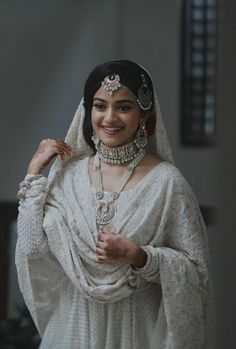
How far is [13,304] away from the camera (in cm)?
243

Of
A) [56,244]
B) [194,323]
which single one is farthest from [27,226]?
[194,323]

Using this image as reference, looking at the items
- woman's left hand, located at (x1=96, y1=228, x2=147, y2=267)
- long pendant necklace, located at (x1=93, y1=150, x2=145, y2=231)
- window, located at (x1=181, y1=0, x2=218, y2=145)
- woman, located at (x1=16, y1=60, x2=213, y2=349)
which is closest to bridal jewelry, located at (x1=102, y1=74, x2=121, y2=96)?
woman, located at (x1=16, y1=60, x2=213, y2=349)

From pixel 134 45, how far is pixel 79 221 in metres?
0.59

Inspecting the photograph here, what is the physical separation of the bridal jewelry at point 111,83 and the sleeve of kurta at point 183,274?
0.79 feet

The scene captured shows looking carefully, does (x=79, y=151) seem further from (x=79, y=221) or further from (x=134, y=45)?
(x=134, y=45)

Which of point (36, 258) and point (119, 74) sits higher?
point (119, 74)

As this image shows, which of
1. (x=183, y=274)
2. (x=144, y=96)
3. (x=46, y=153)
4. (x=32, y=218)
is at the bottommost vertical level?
(x=183, y=274)

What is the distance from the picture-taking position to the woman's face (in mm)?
1981

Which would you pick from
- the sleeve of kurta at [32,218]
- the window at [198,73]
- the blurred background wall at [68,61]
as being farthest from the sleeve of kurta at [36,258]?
the window at [198,73]

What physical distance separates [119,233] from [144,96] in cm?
27

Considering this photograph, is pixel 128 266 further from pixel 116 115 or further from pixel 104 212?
pixel 116 115

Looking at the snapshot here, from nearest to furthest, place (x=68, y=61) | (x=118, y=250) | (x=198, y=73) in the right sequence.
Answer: (x=118, y=250) → (x=198, y=73) → (x=68, y=61)

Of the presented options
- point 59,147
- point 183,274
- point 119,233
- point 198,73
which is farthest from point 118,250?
point 198,73

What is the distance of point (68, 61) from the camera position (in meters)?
2.47
